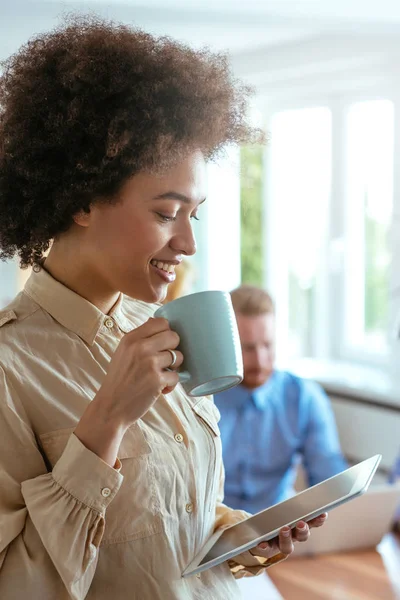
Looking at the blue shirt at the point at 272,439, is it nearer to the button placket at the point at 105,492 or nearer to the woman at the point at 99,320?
the woman at the point at 99,320

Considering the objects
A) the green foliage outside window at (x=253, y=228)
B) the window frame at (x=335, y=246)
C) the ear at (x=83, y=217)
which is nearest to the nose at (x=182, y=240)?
the ear at (x=83, y=217)

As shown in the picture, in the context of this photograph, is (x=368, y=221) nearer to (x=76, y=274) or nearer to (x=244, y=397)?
(x=244, y=397)

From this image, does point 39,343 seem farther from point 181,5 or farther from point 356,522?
point 181,5

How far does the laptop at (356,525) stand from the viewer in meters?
1.86

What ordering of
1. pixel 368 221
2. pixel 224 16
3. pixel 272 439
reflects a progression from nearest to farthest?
pixel 272 439
pixel 224 16
pixel 368 221

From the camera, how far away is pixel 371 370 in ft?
11.8

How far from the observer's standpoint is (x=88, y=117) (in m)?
0.90

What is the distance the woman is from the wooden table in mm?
794

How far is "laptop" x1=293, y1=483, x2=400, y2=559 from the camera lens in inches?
73.4

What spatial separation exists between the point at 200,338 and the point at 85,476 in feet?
0.61

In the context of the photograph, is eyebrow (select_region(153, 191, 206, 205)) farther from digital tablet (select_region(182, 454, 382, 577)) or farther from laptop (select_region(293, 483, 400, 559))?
laptop (select_region(293, 483, 400, 559))

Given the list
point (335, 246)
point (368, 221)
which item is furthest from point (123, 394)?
point (335, 246)

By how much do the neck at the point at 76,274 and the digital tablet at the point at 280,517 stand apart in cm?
32

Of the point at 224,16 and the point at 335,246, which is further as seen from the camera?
the point at 335,246
